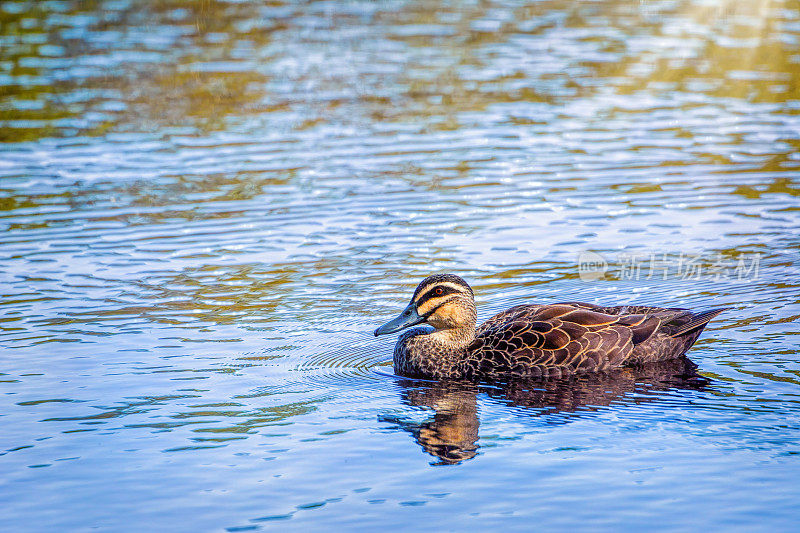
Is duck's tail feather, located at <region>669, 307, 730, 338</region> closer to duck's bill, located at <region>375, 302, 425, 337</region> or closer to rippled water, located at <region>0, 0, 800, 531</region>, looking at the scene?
rippled water, located at <region>0, 0, 800, 531</region>

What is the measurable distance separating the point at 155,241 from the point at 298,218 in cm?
208

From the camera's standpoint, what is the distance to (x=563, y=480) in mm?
8266

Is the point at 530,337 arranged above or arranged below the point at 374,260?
below

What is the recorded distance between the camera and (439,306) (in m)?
11.3

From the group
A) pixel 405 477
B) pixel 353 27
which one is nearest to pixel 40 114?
pixel 353 27

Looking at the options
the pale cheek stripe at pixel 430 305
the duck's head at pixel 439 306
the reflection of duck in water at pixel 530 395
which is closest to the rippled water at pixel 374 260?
the reflection of duck in water at pixel 530 395

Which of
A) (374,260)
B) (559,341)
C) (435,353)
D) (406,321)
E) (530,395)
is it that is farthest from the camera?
(374,260)

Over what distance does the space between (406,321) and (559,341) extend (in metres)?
1.52

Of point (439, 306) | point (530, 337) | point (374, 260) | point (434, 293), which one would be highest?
point (434, 293)

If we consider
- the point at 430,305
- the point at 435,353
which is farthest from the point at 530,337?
the point at 430,305

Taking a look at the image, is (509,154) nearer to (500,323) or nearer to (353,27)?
(500,323)

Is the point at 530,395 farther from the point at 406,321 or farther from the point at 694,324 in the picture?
the point at 694,324

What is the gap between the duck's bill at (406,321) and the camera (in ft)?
36.7

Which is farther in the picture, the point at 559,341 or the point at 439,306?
the point at 439,306
